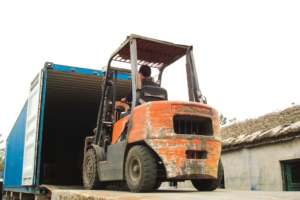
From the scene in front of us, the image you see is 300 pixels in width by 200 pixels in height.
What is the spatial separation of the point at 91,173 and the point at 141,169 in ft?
5.48

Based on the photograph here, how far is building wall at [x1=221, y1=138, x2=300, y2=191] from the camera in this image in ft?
33.8

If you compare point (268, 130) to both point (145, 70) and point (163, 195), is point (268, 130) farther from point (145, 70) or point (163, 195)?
point (163, 195)

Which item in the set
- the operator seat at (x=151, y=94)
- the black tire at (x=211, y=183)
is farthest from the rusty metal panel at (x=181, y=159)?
the operator seat at (x=151, y=94)

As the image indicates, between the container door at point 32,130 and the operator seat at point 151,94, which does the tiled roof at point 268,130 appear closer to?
the operator seat at point 151,94

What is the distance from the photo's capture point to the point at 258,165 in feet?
37.2

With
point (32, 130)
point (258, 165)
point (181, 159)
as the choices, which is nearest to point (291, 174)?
point (258, 165)

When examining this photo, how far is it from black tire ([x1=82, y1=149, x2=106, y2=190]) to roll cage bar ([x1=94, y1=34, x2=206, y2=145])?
0.38 meters

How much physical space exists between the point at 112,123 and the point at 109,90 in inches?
26.9

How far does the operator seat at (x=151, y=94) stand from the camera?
5176 millimetres

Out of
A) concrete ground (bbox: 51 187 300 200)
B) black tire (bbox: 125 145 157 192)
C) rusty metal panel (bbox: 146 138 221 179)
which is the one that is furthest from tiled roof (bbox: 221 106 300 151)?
black tire (bbox: 125 145 157 192)

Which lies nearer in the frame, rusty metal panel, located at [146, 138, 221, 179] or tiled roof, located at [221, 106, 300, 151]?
rusty metal panel, located at [146, 138, 221, 179]

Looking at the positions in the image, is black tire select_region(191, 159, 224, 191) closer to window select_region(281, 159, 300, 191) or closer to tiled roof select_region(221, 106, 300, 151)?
tiled roof select_region(221, 106, 300, 151)

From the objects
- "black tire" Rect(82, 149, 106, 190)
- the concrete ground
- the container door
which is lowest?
the concrete ground

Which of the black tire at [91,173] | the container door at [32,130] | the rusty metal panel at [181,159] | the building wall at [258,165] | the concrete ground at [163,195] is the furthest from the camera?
the building wall at [258,165]
